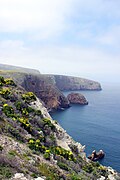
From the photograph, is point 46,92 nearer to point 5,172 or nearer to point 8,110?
point 8,110

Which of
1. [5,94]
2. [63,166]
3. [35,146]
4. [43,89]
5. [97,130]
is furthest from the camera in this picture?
[43,89]

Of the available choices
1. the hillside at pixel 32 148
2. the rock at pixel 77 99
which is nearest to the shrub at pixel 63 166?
the hillside at pixel 32 148

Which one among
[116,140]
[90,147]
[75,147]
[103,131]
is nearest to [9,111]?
[75,147]

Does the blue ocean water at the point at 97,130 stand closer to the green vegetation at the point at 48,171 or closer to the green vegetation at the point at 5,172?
the green vegetation at the point at 48,171

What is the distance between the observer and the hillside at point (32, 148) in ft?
48.4

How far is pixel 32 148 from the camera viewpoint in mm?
20562

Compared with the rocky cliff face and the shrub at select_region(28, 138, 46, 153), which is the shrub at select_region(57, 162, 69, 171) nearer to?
the shrub at select_region(28, 138, 46, 153)

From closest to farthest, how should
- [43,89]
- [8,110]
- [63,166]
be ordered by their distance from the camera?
1. [63,166]
2. [8,110]
3. [43,89]

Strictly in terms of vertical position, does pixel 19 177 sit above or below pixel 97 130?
above

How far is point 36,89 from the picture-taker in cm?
13025

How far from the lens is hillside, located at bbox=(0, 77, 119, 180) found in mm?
14750

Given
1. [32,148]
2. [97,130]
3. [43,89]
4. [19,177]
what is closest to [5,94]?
[32,148]

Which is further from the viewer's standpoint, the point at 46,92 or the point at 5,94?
the point at 46,92

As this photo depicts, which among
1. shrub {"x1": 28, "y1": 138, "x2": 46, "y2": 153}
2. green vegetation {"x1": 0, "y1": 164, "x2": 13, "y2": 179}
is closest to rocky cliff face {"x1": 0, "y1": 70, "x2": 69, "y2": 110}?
shrub {"x1": 28, "y1": 138, "x2": 46, "y2": 153}
